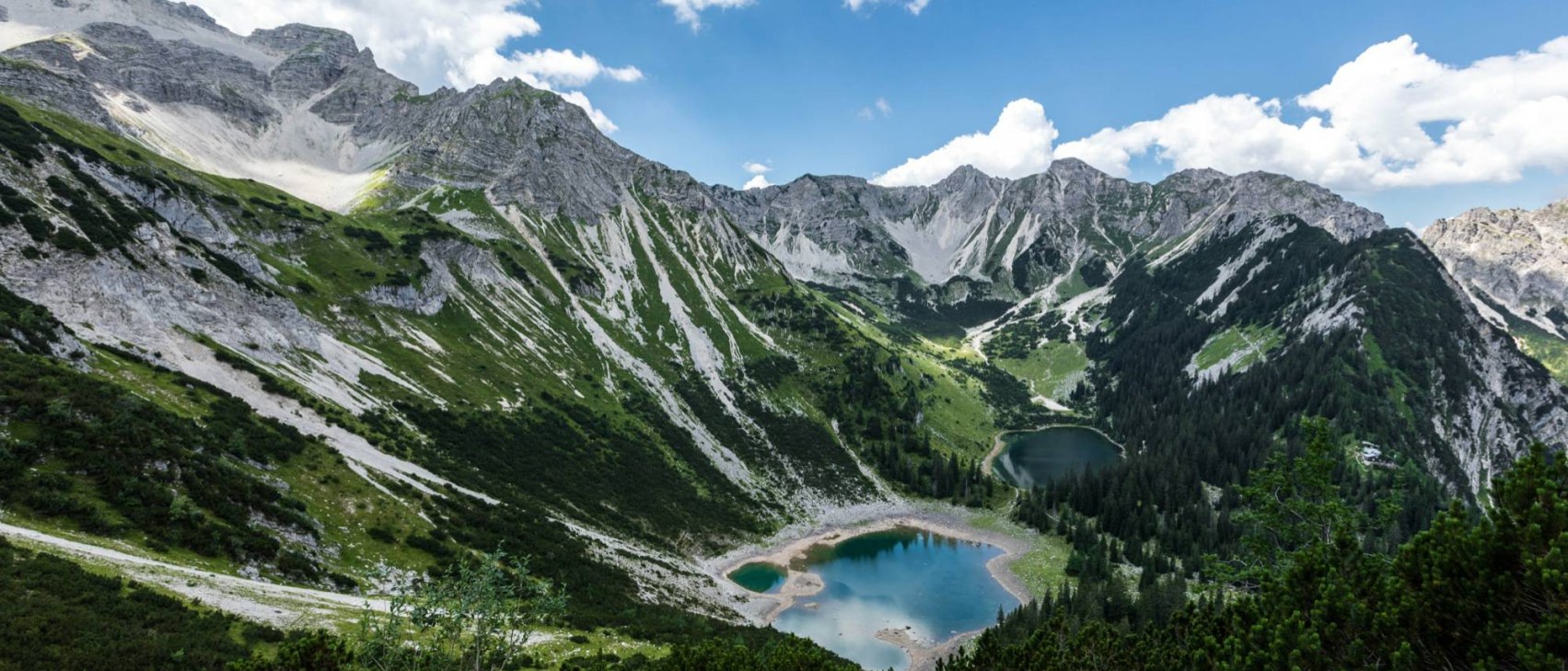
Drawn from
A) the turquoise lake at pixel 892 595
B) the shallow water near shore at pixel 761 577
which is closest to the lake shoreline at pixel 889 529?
the shallow water near shore at pixel 761 577

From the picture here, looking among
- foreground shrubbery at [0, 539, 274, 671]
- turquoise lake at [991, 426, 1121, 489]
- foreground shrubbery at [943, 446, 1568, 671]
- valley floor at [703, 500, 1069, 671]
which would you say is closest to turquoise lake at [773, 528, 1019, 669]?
valley floor at [703, 500, 1069, 671]

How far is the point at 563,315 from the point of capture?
164 metres

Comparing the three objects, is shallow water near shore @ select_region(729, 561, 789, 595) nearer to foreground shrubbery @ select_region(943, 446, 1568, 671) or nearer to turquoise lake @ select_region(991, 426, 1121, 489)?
foreground shrubbery @ select_region(943, 446, 1568, 671)

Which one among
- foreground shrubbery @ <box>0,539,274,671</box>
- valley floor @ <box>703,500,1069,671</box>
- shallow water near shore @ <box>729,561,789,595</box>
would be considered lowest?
shallow water near shore @ <box>729,561,789,595</box>

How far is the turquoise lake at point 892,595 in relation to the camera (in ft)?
261

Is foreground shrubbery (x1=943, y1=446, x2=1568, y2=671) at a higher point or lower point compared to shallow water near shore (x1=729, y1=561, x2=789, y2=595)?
higher

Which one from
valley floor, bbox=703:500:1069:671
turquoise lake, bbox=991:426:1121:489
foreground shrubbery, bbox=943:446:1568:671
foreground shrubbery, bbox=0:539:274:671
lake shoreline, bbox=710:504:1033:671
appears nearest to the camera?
foreground shrubbery, bbox=943:446:1568:671

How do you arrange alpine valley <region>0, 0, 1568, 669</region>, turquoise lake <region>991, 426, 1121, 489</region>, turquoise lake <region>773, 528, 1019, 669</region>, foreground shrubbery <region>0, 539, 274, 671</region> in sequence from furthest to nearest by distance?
turquoise lake <region>991, 426, 1121, 489</region> < turquoise lake <region>773, 528, 1019, 669</region> < alpine valley <region>0, 0, 1568, 669</region> < foreground shrubbery <region>0, 539, 274, 671</region>

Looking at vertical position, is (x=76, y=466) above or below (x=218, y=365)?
below

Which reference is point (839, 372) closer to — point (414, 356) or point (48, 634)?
point (414, 356)

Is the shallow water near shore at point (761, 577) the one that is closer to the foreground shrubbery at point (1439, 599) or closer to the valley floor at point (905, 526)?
the valley floor at point (905, 526)

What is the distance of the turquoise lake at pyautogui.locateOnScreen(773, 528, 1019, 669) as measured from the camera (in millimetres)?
79500

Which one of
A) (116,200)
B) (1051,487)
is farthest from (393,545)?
(1051,487)

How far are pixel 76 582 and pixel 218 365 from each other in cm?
5288
